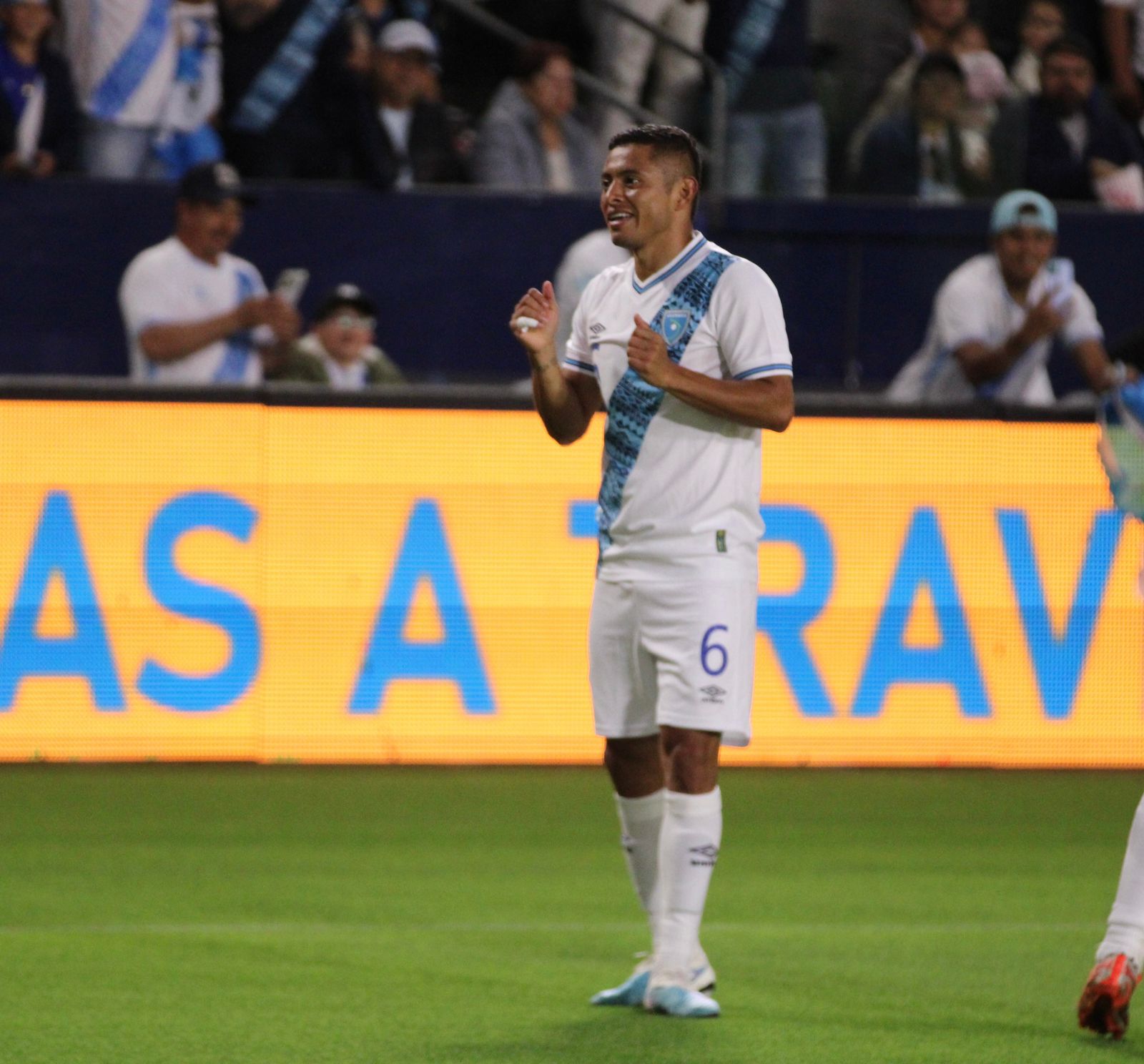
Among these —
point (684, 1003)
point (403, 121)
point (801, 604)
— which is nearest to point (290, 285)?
point (403, 121)

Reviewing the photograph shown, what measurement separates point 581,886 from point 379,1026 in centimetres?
205

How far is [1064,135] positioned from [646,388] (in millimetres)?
8467

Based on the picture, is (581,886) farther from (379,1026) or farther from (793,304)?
(793,304)

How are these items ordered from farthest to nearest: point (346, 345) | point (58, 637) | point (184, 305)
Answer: point (346, 345) → point (184, 305) → point (58, 637)

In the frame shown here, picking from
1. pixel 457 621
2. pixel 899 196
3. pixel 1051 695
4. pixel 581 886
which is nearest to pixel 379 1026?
pixel 581 886

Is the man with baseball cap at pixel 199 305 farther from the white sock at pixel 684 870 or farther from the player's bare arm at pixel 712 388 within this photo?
the white sock at pixel 684 870

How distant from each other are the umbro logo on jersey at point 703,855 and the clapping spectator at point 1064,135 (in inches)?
327

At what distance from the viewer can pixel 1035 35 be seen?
44.8 ft

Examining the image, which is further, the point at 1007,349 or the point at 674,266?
the point at 1007,349

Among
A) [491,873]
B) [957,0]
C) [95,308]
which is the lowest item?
[491,873]

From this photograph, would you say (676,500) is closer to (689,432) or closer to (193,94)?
A: (689,432)

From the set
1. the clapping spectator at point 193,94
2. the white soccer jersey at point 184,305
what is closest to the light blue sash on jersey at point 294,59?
the clapping spectator at point 193,94

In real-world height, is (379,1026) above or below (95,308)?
below

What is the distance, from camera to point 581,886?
7027 millimetres
